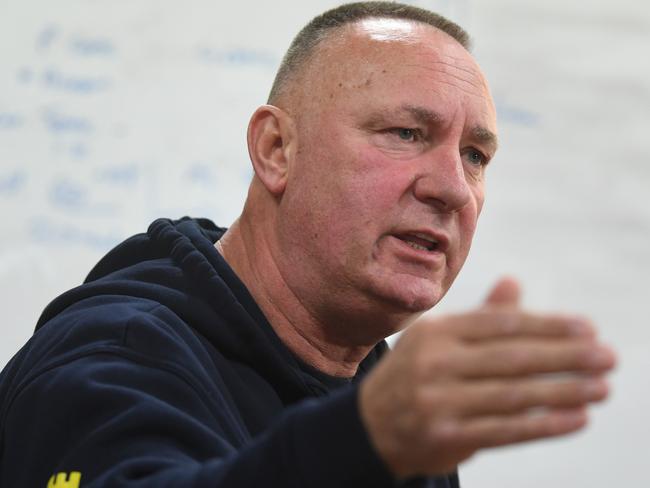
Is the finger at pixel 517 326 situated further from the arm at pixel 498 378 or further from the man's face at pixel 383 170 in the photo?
the man's face at pixel 383 170

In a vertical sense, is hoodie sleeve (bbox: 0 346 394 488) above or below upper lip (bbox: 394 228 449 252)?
below

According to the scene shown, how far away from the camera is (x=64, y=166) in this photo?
188 centimetres

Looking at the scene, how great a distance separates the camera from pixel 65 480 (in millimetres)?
833

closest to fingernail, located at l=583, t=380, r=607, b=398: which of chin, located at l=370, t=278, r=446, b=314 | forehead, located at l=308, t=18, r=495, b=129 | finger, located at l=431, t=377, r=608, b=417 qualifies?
finger, located at l=431, t=377, r=608, b=417

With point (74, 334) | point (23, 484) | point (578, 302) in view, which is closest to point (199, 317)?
point (74, 334)

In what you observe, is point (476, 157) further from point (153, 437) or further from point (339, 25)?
point (153, 437)

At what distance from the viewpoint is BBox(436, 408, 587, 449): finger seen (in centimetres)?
59

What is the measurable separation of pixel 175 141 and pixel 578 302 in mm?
880

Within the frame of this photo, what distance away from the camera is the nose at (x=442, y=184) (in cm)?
121

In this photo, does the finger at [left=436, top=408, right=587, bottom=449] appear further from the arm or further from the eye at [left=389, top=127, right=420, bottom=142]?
the eye at [left=389, top=127, right=420, bottom=142]

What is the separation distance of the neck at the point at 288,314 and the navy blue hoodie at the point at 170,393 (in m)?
0.03

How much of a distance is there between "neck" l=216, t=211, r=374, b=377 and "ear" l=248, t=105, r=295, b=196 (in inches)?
2.3

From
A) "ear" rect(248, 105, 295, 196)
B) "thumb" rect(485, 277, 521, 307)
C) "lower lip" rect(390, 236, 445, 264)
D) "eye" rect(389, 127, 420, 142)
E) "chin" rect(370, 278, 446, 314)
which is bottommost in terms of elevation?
"chin" rect(370, 278, 446, 314)

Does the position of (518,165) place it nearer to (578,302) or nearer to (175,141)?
(578,302)
